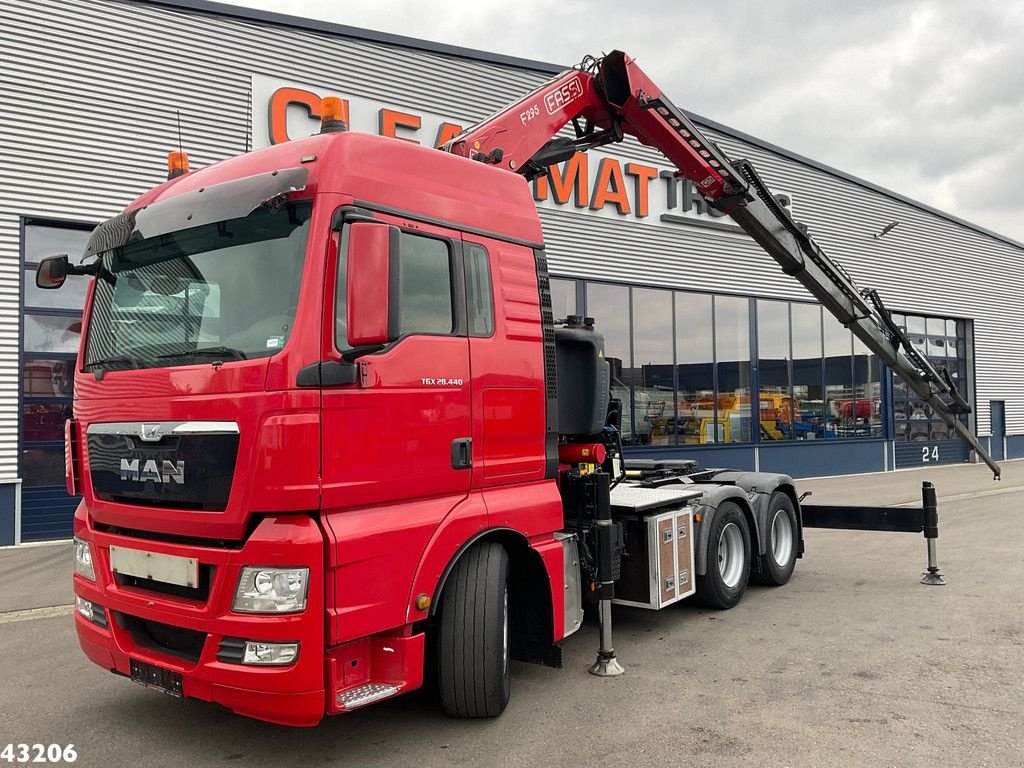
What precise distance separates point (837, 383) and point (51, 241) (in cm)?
1849

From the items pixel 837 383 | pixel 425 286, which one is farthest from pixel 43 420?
pixel 837 383

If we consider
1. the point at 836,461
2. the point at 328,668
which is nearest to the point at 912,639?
the point at 328,668

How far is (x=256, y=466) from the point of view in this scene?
3.31m

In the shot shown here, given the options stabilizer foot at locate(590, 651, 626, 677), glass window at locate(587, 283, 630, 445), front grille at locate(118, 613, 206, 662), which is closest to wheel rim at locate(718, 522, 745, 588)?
stabilizer foot at locate(590, 651, 626, 677)

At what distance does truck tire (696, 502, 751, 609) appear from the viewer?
6360 millimetres

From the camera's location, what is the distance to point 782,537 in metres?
7.60

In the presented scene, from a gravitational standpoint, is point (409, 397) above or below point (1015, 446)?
above

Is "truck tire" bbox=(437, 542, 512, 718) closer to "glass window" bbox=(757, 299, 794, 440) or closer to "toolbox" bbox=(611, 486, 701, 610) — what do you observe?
"toolbox" bbox=(611, 486, 701, 610)

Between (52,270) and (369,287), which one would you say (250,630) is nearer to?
(369,287)

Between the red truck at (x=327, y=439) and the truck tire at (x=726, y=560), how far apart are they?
1.59 meters

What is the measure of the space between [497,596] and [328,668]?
40.9 inches

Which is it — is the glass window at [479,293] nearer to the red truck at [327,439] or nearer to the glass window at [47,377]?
the red truck at [327,439]

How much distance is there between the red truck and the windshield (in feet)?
0.04

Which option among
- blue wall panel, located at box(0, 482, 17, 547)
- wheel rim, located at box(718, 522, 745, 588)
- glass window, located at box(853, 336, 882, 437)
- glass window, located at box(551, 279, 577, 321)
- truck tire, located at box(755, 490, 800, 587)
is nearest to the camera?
wheel rim, located at box(718, 522, 745, 588)
